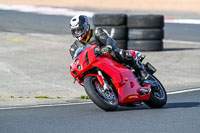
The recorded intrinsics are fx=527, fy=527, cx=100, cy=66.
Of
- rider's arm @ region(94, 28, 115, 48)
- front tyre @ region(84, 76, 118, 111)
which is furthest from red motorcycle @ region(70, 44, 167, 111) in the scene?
rider's arm @ region(94, 28, 115, 48)

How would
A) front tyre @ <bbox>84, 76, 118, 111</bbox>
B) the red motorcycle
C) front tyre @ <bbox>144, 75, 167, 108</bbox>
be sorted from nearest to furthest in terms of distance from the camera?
1. front tyre @ <bbox>84, 76, 118, 111</bbox>
2. the red motorcycle
3. front tyre @ <bbox>144, 75, 167, 108</bbox>

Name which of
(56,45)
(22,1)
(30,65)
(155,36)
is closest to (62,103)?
(30,65)

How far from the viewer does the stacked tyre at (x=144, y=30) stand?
16.1 meters

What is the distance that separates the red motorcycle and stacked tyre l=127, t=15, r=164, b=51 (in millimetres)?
8095

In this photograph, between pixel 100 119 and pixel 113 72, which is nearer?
pixel 100 119

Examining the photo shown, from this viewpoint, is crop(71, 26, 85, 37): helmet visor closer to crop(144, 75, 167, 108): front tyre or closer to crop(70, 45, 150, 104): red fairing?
crop(70, 45, 150, 104): red fairing

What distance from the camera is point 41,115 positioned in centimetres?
743

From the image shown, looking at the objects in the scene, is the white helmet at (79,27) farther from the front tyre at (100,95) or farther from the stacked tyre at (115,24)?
the stacked tyre at (115,24)

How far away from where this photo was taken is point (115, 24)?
52.9 ft

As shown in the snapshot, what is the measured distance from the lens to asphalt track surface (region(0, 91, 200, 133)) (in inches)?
249

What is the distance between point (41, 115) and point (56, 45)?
10930 millimetres

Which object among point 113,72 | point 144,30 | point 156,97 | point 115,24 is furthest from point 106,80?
point 144,30

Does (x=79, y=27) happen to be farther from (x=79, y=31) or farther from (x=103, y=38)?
(x=103, y=38)

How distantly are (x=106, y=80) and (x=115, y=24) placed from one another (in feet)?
28.2
